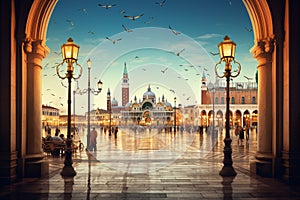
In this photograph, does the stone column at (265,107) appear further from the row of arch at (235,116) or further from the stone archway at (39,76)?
the row of arch at (235,116)

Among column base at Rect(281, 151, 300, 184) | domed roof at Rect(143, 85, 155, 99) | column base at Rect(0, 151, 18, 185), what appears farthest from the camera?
domed roof at Rect(143, 85, 155, 99)

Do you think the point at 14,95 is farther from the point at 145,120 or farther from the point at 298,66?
the point at 145,120

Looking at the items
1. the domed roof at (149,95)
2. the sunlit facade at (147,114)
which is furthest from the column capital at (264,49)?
the domed roof at (149,95)

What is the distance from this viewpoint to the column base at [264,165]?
9773 mm

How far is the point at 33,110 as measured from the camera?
10.0 meters

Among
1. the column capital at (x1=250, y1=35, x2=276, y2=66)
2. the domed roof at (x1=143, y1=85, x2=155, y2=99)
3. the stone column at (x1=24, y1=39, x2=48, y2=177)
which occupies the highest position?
the domed roof at (x1=143, y1=85, x2=155, y2=99)

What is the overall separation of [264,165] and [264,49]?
3.23m

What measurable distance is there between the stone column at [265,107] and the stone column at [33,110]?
6.17 meters

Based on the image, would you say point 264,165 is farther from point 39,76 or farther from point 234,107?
point 234,107

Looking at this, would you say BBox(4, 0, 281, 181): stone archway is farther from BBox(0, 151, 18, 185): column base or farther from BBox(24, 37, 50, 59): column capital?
BBox(0, 151, 18, 185): column base

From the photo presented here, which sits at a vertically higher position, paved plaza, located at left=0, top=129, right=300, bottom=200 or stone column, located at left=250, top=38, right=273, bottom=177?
stone column, located at left=250, top=38, right=273, bottom=177

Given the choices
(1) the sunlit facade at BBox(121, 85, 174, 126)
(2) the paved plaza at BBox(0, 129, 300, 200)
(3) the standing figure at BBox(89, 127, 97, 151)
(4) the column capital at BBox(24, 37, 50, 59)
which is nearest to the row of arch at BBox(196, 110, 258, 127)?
(1) the sunlit facade at BBox(121, 85, 174, 126)

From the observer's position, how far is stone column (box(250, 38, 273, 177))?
32.4ft

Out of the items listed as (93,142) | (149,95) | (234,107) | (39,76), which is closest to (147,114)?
(149,95)
